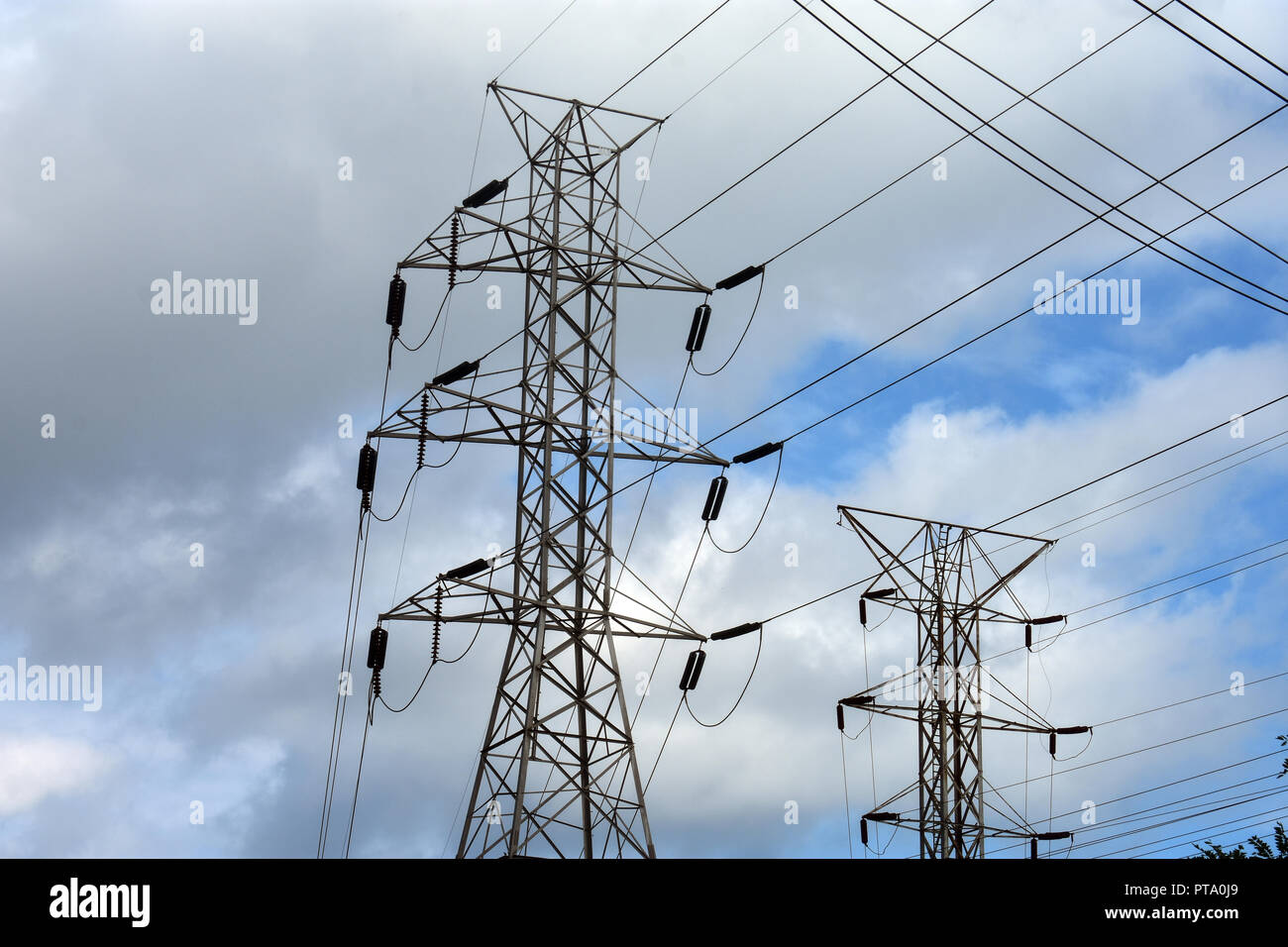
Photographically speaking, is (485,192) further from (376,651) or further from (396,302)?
(376,651)

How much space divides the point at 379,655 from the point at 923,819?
43.5 feet

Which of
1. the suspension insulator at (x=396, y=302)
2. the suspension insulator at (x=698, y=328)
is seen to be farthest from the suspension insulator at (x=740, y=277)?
the suspension insulator at (x=396, y=302)

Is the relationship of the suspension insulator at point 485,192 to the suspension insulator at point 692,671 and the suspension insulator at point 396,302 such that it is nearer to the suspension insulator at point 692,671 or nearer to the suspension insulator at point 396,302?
the suspension insulator at point 396,302

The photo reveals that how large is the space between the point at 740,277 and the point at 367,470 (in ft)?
24.4

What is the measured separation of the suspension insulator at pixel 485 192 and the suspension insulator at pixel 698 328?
14.0 ft

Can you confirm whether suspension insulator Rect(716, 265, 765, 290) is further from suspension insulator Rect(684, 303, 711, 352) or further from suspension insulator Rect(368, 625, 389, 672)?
suspension insulator Rect(368, 625, 389, 672)

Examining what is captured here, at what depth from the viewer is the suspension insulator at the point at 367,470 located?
2586 cm

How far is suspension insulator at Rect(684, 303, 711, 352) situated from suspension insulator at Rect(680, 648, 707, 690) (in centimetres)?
539

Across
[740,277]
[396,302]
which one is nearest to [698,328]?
[740,277]

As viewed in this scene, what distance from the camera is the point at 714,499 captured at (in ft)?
82.2

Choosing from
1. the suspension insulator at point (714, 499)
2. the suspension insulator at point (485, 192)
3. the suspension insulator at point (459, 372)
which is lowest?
the suspension insulator at point (714, 499)
